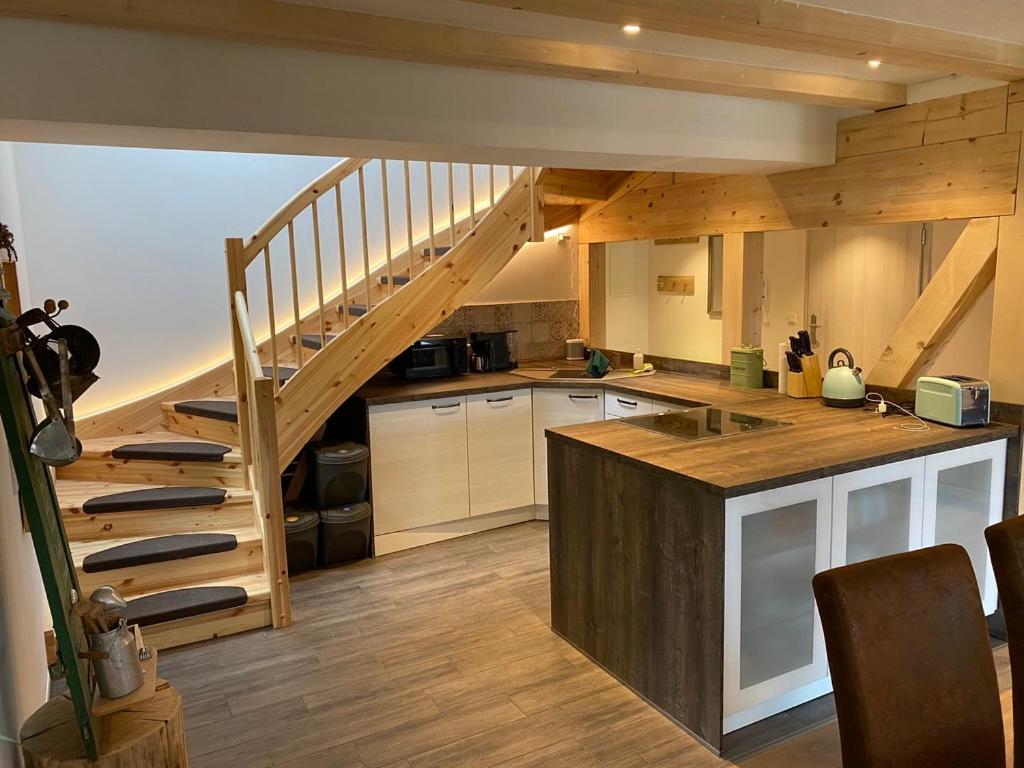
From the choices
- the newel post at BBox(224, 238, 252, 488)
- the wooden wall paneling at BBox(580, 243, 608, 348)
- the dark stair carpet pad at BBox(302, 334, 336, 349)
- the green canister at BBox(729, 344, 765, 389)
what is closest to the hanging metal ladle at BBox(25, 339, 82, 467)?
the newel post at BBox(224, 238, 252, 488)

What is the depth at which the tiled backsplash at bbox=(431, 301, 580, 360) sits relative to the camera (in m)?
5.17

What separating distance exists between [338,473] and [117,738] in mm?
2380

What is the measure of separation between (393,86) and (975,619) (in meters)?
2.21

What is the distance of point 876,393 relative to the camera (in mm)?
3574

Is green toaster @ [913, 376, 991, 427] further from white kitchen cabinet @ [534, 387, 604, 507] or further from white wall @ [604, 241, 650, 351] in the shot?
white wall @ [604, 241, 650, 351]

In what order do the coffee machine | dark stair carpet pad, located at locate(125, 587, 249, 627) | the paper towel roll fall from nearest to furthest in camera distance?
dark stair carpet pad, located at locate(125, 587, 249, 627), the paper towel roll, the coffee machine

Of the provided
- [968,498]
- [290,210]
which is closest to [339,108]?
[290,210]

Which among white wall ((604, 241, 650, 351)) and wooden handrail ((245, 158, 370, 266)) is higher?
wooden handrail ((245, 158, 370, 266))

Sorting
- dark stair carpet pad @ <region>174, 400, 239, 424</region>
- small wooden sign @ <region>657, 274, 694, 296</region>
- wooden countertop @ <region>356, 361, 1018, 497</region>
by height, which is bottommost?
dark stair carpet pad @ <region>174, 400, 239, 424</region>

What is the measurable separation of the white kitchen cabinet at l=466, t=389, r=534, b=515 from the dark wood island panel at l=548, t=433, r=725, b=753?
1237 millimetres

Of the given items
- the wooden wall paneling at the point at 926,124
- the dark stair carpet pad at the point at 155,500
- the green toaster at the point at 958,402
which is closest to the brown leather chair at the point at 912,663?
the green toaster at the point at 958,402

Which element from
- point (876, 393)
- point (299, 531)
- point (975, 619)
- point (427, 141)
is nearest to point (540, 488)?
point (299, 531)

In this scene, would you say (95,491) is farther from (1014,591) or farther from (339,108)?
(1014,591)

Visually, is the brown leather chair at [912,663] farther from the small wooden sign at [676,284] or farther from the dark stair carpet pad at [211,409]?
the small wooden sign at [676,284]
